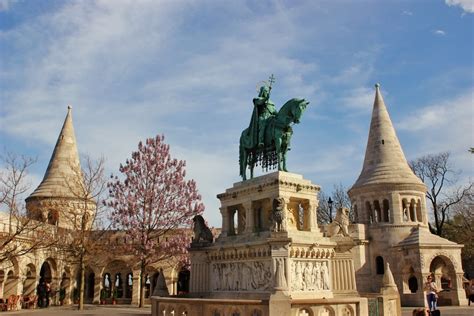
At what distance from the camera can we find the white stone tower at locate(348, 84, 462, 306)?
92.4 feet

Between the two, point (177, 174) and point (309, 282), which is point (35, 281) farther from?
point (309, 282)

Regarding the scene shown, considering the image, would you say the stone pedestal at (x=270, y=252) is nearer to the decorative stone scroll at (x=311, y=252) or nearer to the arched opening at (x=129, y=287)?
the decorative stone scroll at (x=311, y=252)

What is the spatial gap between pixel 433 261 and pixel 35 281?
26.0 meters

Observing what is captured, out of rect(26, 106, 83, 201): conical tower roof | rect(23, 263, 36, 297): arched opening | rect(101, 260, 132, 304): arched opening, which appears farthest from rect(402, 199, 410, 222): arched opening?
rect(23, 263, 36, 297): arched opening

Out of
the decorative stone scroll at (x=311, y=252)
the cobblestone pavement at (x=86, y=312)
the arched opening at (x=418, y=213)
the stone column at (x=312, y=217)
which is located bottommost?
the cobblestone pavement at (x=86, y=312)

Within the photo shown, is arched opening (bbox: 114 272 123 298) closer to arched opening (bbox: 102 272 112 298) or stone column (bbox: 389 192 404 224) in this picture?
arched opening (bbox: 102 272 112 298)

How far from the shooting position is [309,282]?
13.1 meters

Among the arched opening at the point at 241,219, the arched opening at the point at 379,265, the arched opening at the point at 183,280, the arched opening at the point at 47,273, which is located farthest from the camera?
the arched opening at the point at 183,280

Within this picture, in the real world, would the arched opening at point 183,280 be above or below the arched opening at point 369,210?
below

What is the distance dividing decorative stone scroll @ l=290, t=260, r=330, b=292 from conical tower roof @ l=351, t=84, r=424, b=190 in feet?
64.9

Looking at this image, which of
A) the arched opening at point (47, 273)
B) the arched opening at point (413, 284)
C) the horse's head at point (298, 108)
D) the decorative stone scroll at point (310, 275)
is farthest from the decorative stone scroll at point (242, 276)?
the arched opening at point (47, 273)

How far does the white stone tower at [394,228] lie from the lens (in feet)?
92.4

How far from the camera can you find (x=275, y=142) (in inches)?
564

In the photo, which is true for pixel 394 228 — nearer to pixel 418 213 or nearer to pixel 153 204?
pixel 418 213
